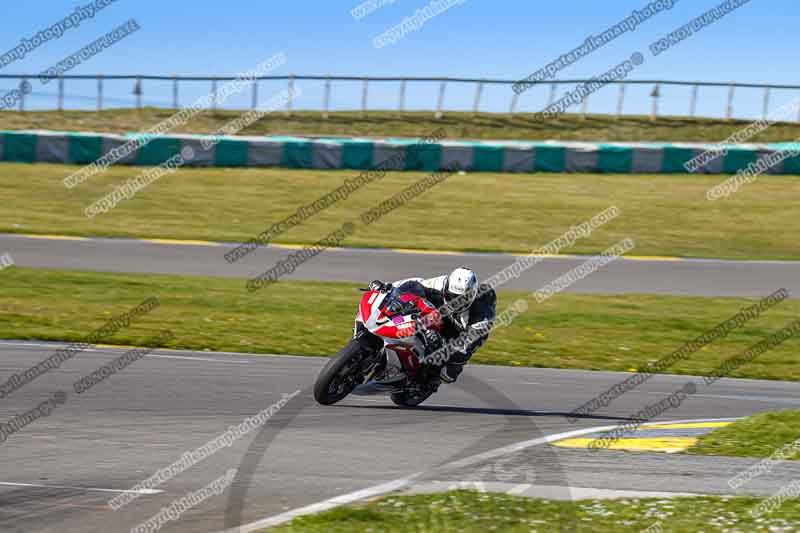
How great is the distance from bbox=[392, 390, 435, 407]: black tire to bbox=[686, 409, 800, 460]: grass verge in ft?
9.04

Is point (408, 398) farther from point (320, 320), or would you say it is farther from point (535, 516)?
point (320, 320)

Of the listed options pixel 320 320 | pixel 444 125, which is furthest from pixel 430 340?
pixel 444 125

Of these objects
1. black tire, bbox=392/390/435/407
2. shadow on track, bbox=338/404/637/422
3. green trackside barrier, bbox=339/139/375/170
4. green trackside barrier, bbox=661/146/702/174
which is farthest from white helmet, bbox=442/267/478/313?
green trackside barrier, bbox=661/146/702/174

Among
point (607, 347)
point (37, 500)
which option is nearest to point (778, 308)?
point (607, 347)

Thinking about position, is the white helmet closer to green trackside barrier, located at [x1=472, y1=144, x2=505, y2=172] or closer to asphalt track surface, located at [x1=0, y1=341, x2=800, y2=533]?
asphalt track surface, located at [x1=0, y1=341, x2=800, y2=533]

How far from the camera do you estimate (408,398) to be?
1158 cm

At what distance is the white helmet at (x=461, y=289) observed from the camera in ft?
36.0

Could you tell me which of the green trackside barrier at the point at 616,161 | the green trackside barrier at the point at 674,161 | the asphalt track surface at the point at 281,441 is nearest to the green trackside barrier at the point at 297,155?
the green trackside barrier at the point at 616,161

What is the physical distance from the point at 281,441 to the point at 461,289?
2454 millimetres

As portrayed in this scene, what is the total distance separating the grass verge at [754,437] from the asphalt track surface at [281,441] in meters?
0.53

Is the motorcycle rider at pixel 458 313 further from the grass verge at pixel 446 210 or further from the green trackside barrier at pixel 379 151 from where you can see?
the green trackside barrier at pixel 379 151

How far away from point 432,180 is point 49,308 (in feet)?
53.9

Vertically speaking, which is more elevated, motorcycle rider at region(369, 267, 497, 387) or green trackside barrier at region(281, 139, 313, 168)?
motorcycle rider at region(369, 267, 497, 387)

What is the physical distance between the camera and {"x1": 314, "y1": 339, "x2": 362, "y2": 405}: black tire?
10.7 m
